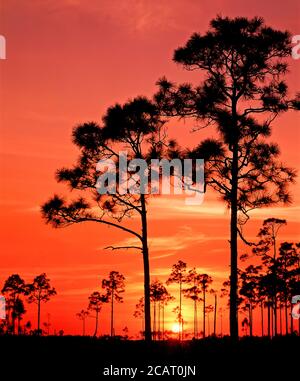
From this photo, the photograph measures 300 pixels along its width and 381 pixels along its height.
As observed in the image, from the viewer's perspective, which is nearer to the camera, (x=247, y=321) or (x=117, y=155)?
(x=117, y=155)

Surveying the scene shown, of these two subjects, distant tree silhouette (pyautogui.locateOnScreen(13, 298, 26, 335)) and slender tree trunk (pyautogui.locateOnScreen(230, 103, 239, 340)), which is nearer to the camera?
slender tree trunk (pyautogui.locateOnScreen(230, 103, 239, 340))

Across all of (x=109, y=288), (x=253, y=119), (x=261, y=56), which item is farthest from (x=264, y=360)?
(x=109, y=288)

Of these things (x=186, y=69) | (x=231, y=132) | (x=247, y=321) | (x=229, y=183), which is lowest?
(x=247, y=321)

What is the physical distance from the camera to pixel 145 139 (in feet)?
89.9

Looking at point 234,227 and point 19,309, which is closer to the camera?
point 234,227

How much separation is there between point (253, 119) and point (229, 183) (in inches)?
93.6

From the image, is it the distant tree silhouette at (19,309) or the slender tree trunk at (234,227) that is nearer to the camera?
the slender tree trunk at (234,227)

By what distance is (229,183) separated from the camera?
22.5m
